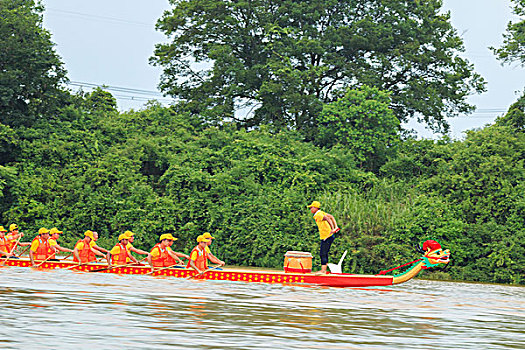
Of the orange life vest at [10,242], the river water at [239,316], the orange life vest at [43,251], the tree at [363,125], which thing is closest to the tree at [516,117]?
the tree at [363,125]

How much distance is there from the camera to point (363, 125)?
31.1m

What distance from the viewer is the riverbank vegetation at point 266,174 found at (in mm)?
24891

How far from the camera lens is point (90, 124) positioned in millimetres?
32781

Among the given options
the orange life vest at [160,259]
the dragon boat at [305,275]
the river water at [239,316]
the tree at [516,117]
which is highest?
the tree at [516,117]

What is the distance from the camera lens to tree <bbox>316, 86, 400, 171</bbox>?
1208 inches

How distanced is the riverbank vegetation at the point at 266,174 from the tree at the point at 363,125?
0.07 metres

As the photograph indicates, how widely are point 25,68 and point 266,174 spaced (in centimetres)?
1092

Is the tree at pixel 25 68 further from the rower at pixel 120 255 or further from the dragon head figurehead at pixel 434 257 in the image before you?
the dragon head figurehead at pixel 434 257

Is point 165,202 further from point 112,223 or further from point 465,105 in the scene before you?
point 465,105

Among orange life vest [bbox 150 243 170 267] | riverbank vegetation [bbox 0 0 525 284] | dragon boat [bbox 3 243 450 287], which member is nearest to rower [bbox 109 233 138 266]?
dragon boat [bbox 3 243 450 287]

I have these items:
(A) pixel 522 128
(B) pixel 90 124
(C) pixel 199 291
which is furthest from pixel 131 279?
(A) pixel 522 128

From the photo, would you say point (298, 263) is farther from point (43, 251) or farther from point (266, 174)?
point (266, 174)

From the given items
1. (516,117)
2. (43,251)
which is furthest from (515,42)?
(43,251)

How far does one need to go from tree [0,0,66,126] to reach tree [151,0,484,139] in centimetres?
661
